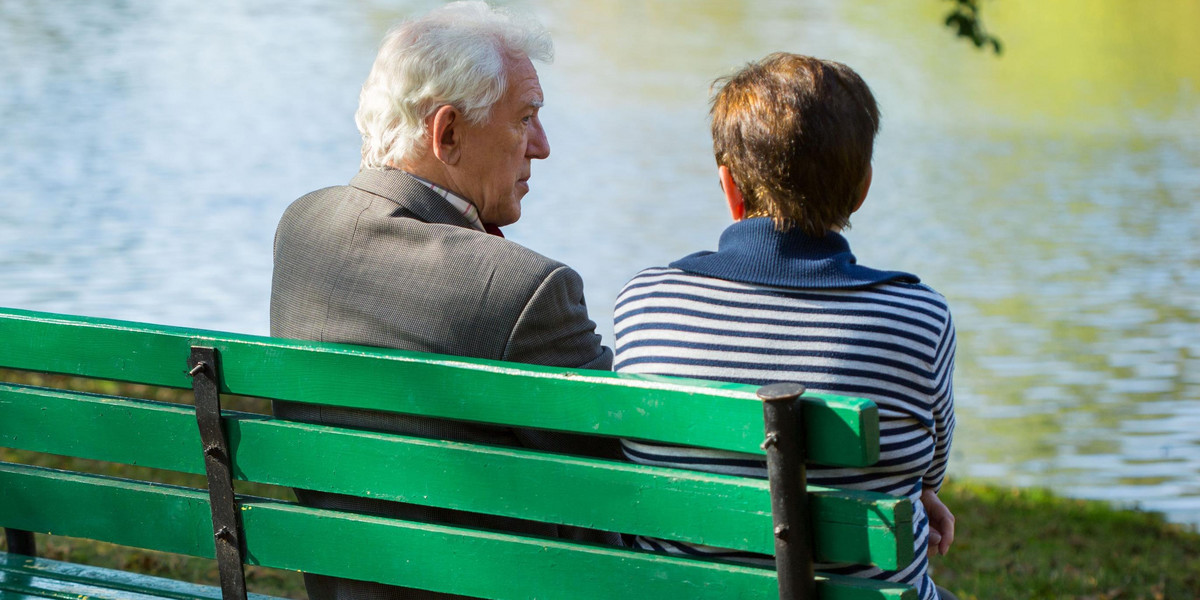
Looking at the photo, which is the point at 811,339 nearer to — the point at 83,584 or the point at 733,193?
the point at 733,193

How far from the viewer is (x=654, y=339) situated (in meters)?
2.10

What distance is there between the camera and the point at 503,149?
2.73 meters

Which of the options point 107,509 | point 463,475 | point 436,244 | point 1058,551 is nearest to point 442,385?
point 463,475

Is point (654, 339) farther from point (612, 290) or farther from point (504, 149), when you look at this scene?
point (612, 290)

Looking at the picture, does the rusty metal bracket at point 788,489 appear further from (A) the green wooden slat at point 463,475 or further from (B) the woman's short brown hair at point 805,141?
(B) the woman's short brown hair at point 805,141

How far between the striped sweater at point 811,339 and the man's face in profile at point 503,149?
66cm

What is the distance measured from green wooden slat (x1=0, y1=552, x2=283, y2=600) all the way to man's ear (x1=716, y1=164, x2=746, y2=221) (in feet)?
3.96

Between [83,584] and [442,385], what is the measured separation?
107 centimetres

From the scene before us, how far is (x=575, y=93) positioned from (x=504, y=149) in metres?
19.1

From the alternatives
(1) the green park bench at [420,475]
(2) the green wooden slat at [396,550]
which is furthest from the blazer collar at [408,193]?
(2) the green wooden slat at [396,550]

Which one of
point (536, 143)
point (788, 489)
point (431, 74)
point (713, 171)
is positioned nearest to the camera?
point (788, 489)

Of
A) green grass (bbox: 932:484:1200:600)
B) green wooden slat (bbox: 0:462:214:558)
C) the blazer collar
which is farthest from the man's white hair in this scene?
green grass (bbox: 932:484:1200:600)

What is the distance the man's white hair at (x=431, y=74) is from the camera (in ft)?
8.41

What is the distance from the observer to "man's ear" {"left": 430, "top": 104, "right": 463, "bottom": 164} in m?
2.59
